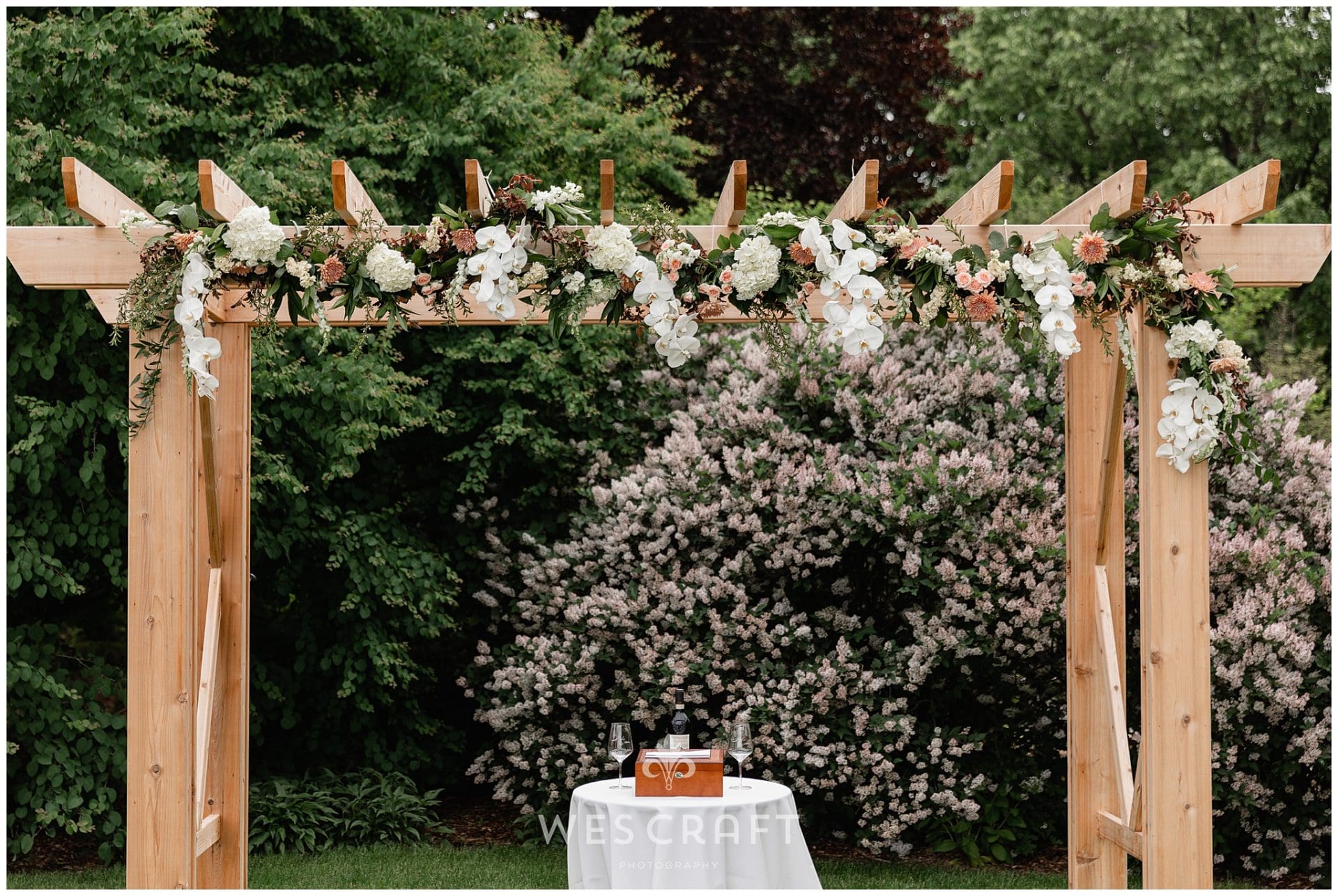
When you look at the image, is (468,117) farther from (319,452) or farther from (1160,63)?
(1160,63)

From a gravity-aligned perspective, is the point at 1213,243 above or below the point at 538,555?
above

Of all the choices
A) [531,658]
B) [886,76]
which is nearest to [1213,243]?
[531,658]

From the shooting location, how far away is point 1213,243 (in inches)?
138

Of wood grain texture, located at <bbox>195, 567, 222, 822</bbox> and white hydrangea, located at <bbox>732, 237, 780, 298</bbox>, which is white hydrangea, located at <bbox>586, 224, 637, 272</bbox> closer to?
white hydrangea, located at <bbox>732, 237, 780, 298</bbox>

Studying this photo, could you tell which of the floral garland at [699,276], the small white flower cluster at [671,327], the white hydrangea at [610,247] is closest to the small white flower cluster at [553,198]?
the floral garland at [699,276]

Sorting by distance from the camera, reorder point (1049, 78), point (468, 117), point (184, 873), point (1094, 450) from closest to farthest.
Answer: point (184, 873) → point (1094, 450) → point (468, 117) → point (1049, 78)

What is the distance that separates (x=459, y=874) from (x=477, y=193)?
3726 millimetres

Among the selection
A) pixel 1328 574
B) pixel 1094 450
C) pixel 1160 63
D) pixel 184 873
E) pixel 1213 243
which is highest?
pixel 1160 63

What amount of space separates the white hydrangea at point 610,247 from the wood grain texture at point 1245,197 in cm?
159

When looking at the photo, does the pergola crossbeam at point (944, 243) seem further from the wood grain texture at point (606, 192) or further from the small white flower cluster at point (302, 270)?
the wood grain texture at point (606, 192)

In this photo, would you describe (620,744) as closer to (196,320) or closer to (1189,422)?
(196,320)

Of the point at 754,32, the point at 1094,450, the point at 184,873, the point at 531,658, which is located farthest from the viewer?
the point at 754,32

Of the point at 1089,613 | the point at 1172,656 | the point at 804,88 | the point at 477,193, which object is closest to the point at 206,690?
the point at 477,193

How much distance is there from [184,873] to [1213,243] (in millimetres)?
3301
